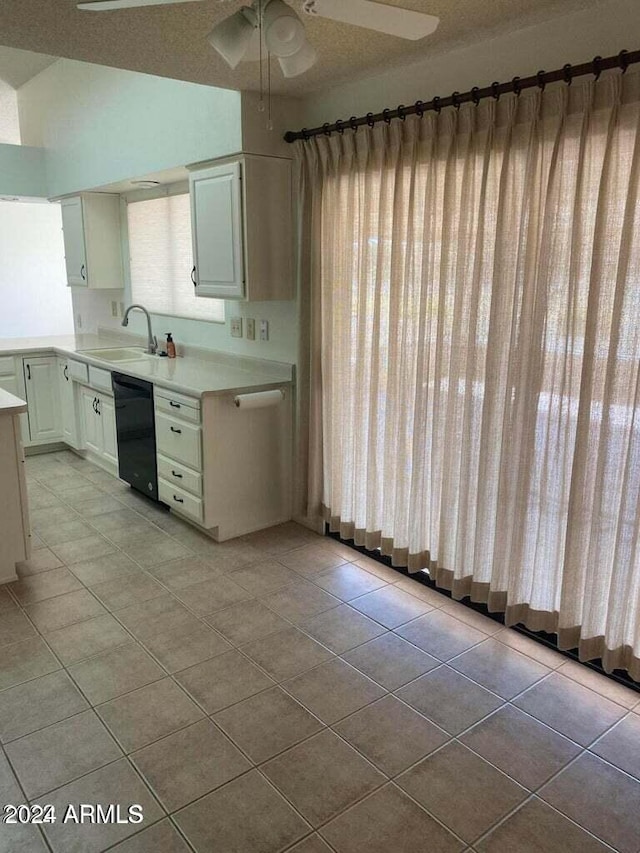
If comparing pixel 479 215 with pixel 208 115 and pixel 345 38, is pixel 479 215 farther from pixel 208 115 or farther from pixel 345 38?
pixel 208 115

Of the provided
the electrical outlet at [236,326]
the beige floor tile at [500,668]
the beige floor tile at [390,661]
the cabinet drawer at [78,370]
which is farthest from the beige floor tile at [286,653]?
the cabinet drawer at [78,370]

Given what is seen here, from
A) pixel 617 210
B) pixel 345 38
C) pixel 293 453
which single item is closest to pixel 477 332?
pixel 617 210

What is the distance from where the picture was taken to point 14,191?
5.42 metres

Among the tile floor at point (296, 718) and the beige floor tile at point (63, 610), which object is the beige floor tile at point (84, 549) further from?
the beige floor tile at point (63, 610)

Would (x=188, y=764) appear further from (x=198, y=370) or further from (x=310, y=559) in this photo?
(x=198, y=370)

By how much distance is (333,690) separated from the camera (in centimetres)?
243

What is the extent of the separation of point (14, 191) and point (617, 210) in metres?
4.99

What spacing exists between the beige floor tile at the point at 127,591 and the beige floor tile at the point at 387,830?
156cm

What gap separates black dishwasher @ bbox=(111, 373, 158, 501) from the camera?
4012 millimetres

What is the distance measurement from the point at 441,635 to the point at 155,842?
1.45m

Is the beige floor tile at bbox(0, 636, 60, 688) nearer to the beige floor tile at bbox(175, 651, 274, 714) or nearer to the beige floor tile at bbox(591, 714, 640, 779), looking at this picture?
the beige floor tile at bbox(175, 651, 274, 714)

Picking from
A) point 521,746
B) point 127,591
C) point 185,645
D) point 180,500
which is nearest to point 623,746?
point 521,746

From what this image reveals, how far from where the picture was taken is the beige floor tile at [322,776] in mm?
1906

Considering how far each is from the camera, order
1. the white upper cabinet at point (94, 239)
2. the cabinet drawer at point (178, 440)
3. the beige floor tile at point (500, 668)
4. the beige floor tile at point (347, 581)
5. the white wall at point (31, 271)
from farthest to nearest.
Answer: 1. the white wall at point (31, 271)
2. the white upper cabinet at point (94, 239)
3. the cabinet drawer at point (178, 440)
4. the beige floor tile at point (347, 581)
5. the beige floor tile at point (500, 668)
